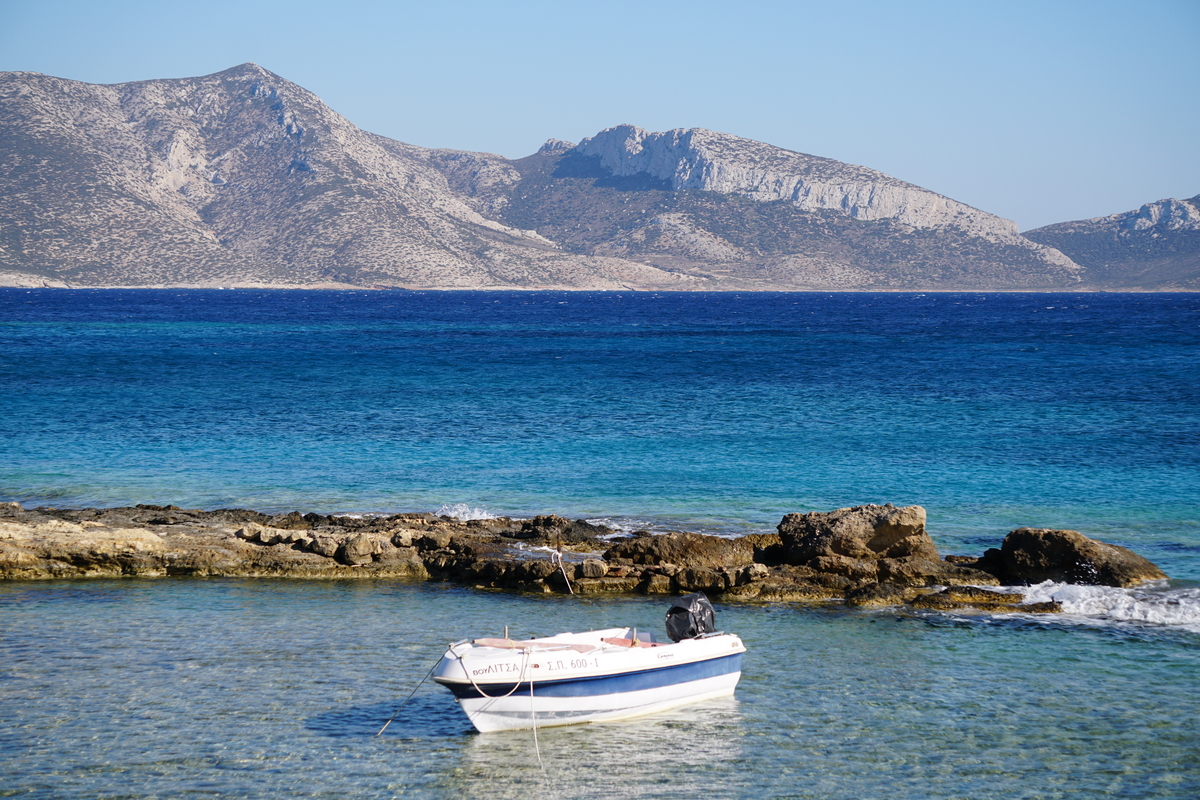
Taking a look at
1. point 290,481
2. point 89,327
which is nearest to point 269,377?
point 290,481

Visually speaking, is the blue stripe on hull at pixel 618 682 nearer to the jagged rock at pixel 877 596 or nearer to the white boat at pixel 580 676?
the white boat at pixel 580 676

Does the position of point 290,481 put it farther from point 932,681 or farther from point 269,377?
point 269,377

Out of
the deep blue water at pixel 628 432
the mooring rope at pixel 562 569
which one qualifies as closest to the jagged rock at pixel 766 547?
the deep blue water at pixel 628 432

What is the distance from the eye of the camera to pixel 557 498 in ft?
88.8

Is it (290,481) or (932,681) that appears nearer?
(932,681)

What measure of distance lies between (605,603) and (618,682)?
5158 millimetres

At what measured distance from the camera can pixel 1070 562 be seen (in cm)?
Answer: 1916

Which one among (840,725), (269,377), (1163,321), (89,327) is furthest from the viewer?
(1163,321)

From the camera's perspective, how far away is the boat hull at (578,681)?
1288cm

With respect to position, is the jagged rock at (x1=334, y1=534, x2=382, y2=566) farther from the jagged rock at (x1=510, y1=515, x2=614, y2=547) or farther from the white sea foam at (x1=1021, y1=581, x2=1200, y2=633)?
the white sea foam at (x1=1021, y1=581, x2=1200, y2=633)

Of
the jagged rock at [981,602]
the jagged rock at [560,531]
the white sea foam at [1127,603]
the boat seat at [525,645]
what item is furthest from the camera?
the jagged rock at [560,531]

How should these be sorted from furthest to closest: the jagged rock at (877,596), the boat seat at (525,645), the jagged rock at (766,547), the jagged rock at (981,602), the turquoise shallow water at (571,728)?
the jagged rock at (766,547) → the jagged rock at (877,596) → the jagged rock at (981,602) → the boat seat at (525,645) → the turquoise shallow water at (571,728)

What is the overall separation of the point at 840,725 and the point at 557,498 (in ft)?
47.9

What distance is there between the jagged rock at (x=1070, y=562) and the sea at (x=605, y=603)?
1.87ft
